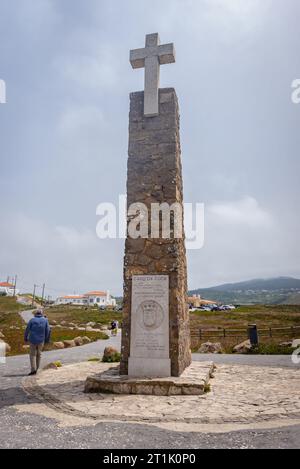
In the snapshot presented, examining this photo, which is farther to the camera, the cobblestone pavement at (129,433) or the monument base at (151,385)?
the monument base at (151,385)

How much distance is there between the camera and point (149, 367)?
7.93m

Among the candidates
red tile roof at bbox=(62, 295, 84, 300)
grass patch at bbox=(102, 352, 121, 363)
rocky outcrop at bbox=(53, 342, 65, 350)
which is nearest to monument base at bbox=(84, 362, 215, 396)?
grass patch at bbox=(102, 352, 121, 363)

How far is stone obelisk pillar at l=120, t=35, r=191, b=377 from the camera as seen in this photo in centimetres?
802

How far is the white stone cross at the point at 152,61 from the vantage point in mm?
9375

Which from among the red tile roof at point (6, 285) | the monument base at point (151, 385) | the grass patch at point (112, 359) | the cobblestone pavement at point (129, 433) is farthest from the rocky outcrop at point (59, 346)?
the red tile roof at point (6, 285)

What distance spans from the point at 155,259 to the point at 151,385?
115 inches

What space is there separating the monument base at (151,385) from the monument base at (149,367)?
0.76 feet

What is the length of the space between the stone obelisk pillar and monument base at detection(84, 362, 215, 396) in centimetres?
43

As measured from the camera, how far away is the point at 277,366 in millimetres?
11055

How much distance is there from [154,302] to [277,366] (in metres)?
5.63

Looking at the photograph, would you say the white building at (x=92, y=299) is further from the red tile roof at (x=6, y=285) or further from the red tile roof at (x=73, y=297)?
the red tile roof at (x=6, y=285)

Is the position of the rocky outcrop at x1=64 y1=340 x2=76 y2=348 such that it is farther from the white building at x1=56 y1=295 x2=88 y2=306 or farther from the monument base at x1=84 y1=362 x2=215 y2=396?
the white building at x1=56 y1=295 x2=88 y2=306

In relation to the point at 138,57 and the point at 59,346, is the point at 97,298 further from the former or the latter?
the point at 138,57

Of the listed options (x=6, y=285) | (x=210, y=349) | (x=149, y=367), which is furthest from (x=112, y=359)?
(x=6, y=285)
